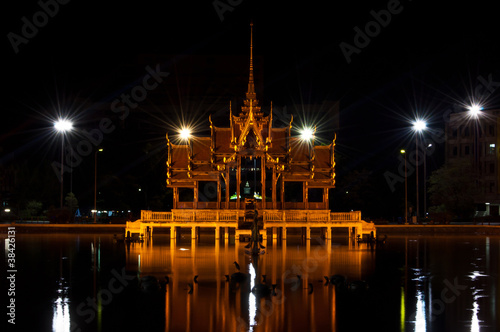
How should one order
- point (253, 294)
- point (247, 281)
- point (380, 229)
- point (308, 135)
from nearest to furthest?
point (253, 294) → point (247, 281) → point (308, 135) → point (380, 229)

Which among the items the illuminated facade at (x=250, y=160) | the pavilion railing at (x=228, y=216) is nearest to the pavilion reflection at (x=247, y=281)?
the pavilion railing at (x=228, y=216)

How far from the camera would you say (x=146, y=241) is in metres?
49.2

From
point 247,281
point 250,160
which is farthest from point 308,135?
point 247,281

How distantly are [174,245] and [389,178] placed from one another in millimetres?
37700

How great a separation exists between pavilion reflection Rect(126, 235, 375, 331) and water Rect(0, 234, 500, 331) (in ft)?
0.14

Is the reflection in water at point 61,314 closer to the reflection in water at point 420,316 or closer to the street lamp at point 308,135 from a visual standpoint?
the reflection in water at point 420,316

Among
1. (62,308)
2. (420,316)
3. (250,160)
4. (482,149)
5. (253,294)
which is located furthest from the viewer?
(482,149)

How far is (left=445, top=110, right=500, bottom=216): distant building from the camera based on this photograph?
88625 millimetres

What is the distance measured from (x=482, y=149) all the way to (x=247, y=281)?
7077 cm

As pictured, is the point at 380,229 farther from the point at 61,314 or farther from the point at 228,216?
the point at 61,314

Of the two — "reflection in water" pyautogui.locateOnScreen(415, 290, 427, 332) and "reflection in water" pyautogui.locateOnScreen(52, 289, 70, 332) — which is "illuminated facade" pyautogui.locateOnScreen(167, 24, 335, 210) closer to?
"reflection in water" pyautogui.locateOnScreen(415, 290, 427, 332)

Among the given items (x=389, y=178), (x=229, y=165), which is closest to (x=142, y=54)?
(x=389, y=178)

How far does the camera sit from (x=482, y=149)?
9094 centimetres

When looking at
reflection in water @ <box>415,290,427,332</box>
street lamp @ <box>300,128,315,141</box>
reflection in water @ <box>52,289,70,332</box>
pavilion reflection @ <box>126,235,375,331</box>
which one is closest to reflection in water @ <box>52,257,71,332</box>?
reflection in water @ <box>52,289,70,332</box>
